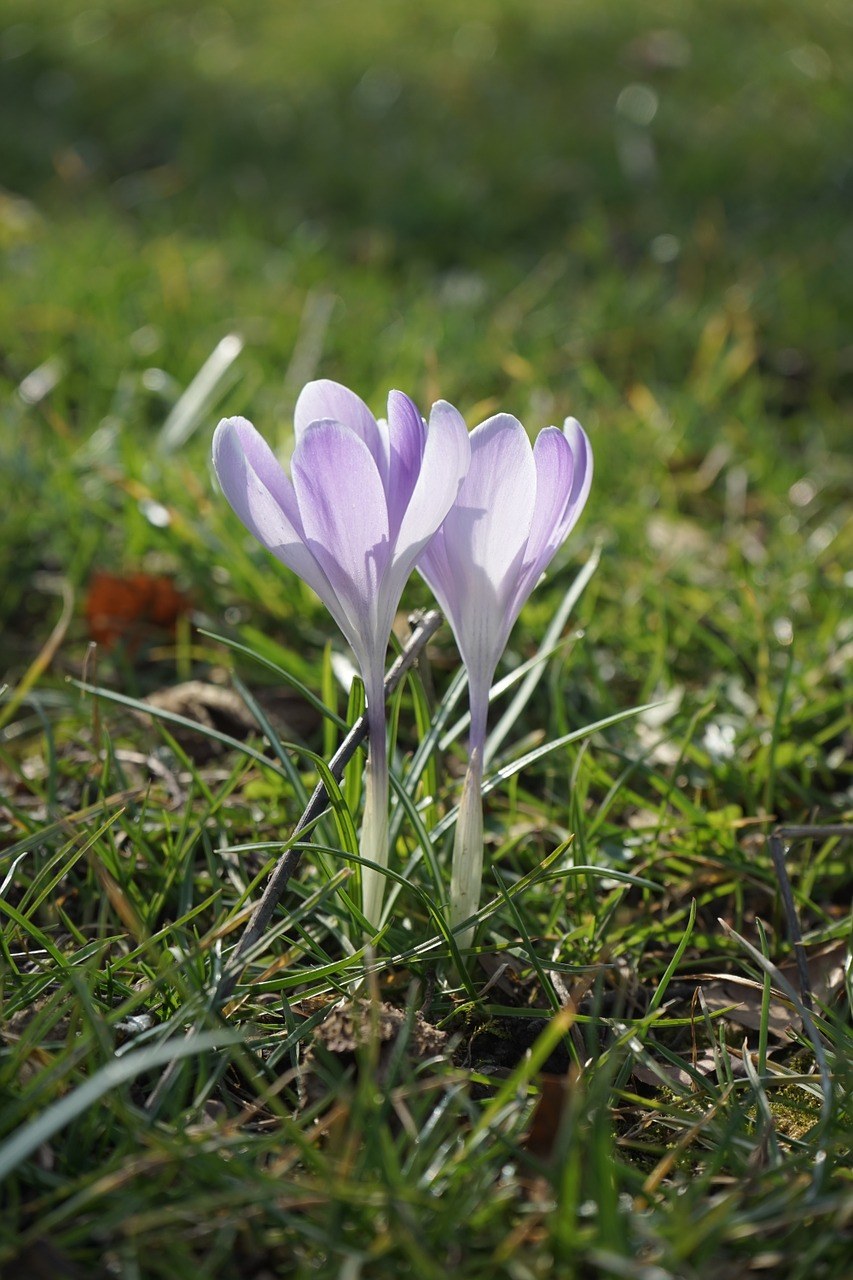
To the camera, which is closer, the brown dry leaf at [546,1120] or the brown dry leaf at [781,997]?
the brown dry leaf at [546,1120]

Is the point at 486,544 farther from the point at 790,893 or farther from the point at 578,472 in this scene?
the point at 790,893

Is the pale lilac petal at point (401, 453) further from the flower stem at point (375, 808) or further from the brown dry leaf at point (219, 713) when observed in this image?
the brown dry leaf at point (219, 713)

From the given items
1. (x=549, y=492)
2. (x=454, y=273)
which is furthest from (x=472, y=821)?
(x=454, y=273)

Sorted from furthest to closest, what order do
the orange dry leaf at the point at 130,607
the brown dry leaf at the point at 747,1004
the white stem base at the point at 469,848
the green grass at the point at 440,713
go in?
1. the orange dry leaf at the point at 130,607
2. the brown dry leaf at the point at 747,1004
3. the white stem base at the point at 469,848
4. the green grass at the point at 440,713

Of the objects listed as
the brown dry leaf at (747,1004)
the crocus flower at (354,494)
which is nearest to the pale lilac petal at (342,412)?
the crocus flower at (354,494)

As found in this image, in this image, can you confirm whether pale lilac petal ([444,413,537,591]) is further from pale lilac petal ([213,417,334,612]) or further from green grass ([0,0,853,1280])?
green grass ([0,0,853,1280])

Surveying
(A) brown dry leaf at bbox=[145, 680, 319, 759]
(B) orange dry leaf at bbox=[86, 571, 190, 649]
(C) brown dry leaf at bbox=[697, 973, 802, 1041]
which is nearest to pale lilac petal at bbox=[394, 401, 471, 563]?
(C) brown dry leaf at bbox=[697, 973, 802, 1041]

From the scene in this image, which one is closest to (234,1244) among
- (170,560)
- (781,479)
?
(170,560)
